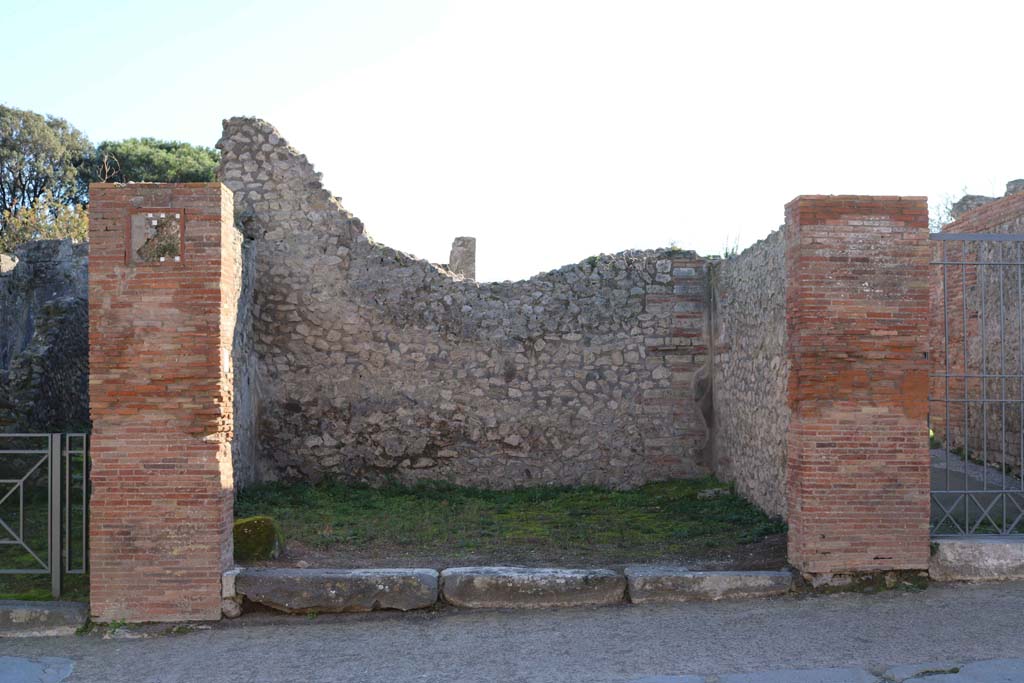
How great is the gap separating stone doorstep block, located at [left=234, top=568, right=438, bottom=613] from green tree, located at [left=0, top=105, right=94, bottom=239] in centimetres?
2881

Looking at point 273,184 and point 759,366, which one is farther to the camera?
point 273,184

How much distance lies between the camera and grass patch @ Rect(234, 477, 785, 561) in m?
7.10

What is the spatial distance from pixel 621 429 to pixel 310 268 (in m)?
3.88

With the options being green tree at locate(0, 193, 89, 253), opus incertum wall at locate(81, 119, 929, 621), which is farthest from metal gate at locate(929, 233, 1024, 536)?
green tree at locate(0, 193, 89, 253)

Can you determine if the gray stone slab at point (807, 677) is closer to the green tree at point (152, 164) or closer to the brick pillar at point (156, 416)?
the brick pillar at point (156, 416)

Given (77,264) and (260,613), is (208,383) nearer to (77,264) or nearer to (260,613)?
(260,613)

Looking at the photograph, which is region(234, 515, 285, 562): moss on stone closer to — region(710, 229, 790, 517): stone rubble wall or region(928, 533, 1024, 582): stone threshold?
region(710, 229, 790, 517): stone rubble wall

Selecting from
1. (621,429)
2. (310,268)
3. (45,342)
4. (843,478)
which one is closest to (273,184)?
(310,268)

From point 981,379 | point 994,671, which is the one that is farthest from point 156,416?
point 981,379

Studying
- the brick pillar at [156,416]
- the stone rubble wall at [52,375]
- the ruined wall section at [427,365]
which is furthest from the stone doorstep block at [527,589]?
the stone rubble wall at [52,375]

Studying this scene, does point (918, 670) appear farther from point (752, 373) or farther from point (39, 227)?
point (39, 227)

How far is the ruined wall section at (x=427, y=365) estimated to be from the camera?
390 inches

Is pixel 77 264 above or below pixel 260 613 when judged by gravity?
above

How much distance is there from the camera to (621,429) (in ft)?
32.8
